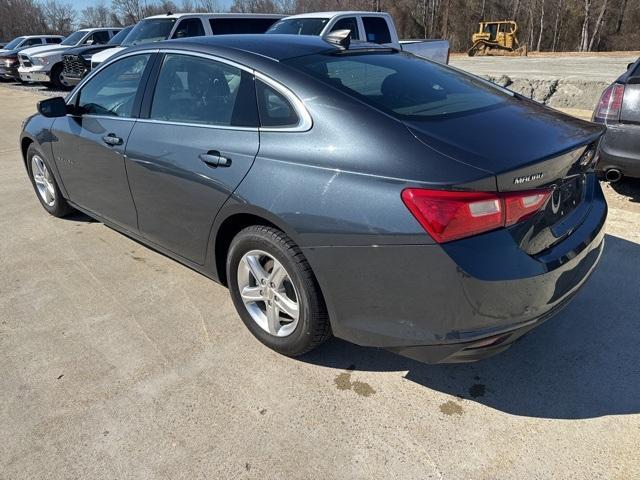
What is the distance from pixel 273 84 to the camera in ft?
8.59

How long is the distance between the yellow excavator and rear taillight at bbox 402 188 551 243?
1471 inches

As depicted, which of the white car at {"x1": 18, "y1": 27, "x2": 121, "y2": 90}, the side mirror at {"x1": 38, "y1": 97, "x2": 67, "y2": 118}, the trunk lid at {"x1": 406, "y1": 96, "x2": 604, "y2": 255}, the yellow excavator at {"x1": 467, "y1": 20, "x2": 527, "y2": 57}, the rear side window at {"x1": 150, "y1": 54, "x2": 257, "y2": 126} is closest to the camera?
the trunk lid at {"x1": 406, "y1": 96, "x2": 604, "y2": 255}

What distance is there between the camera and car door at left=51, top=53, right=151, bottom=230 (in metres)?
3.50

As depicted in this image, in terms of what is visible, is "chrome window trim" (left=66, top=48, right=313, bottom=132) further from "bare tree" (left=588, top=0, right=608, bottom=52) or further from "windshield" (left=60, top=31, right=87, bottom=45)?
"bare tree" (left=588, top=0, right=608, bottom=52)

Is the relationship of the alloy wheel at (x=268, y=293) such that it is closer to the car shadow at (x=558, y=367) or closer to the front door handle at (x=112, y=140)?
the car shadow at (x=558, y=367)

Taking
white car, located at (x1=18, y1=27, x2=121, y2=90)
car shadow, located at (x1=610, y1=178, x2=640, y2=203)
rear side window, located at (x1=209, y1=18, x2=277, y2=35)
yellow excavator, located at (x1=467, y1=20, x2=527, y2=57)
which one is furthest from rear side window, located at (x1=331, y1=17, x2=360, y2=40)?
yellow excavator, located at (x1=467, y1=20, x2=527, y2=57)

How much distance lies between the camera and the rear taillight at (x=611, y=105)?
14.4 ft

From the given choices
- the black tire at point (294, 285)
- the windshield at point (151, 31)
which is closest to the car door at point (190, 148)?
the black tire at point (294, 285)

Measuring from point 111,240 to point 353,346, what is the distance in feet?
8.35

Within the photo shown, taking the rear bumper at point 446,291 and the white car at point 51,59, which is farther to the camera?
the white car at point 51,59

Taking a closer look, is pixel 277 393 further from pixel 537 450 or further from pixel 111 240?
pixel 111 240

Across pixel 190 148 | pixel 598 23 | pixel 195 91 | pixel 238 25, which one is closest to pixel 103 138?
pixel 195 91

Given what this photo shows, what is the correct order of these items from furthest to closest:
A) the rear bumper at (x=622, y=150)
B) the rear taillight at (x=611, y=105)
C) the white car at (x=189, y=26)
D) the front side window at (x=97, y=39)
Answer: the front side window at (x=97, y=39), the white car at (x=189, y=26), the rear taillight at (x=611, y=105), the rear bumper at (x=622, y=150)

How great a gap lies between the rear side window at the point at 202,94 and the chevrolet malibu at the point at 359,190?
0.03 feet
